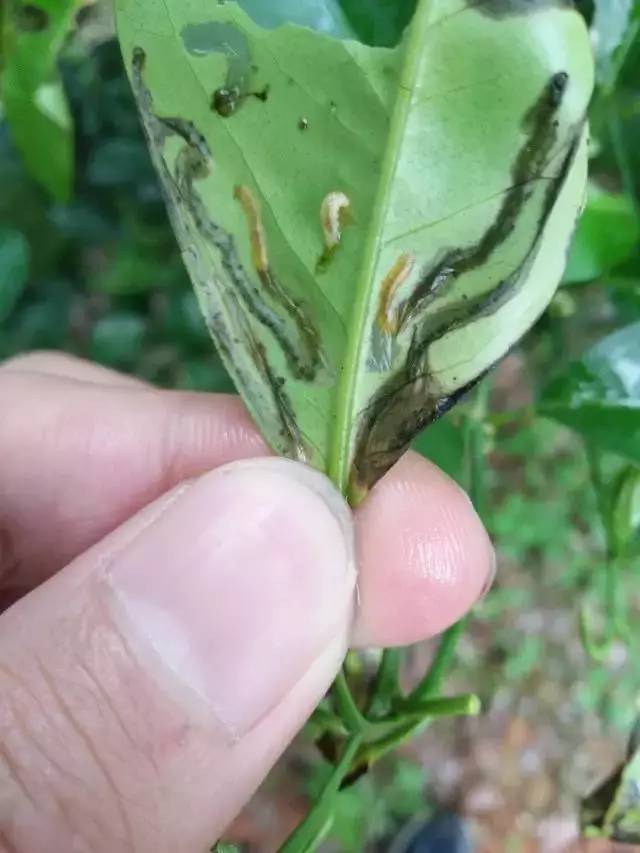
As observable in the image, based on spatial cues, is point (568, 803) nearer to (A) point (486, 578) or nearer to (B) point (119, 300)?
(A) point (486, 578)

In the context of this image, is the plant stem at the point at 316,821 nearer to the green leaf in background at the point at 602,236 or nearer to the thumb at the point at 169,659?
the thumb at the point at 169,659

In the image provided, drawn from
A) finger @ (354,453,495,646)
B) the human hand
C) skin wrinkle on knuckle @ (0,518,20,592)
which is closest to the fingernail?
the human hand

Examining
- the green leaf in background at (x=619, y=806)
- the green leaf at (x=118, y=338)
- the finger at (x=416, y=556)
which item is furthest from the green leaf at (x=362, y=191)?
the green leaf at (x=118, y=338)

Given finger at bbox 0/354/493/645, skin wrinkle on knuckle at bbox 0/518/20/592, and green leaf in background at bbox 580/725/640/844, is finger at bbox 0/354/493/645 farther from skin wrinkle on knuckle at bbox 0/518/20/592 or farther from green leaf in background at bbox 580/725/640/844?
green leaf in background at bbox 580/725/640/844

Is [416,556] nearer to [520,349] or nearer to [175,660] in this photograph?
[175,660]

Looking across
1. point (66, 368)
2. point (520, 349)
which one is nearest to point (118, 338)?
point (66, 368)

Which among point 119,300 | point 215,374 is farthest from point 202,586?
point 119,300
